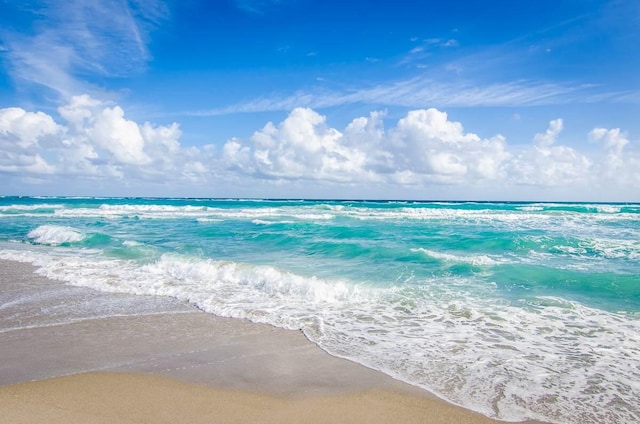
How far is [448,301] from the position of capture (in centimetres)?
789

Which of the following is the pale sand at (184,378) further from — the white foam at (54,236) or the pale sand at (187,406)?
the white foam at (54,236)

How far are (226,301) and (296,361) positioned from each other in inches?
134

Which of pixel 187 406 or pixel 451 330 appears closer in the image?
pixel 187 406

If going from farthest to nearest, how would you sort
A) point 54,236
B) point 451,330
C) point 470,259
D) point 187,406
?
point 54,236, point 470,259, point 451,330, point 187,406

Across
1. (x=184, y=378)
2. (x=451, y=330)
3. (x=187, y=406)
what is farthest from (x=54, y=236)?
(x=451, y=330)

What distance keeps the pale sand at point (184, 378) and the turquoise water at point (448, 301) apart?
50cm

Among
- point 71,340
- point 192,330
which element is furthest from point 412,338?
point 71,340

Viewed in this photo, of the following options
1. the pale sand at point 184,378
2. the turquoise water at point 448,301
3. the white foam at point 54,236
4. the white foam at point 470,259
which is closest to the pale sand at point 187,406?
the pale sand at point 184,378

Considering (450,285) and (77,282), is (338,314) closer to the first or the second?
(450,285)

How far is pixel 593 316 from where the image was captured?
693 centimetres

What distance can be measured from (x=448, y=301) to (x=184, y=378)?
218 inches

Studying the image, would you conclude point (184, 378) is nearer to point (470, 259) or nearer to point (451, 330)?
point (451, 330)

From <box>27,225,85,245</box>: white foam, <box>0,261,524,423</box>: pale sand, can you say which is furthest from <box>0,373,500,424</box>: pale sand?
<box>27,225,85,245</box>: white foam

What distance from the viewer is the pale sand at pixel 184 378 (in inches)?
139
